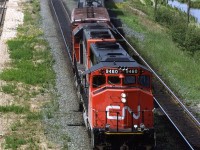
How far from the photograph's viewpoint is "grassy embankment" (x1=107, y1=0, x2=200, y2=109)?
2481cm

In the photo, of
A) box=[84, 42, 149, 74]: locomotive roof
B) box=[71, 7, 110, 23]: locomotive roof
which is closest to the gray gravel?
box=[84, 42, 149, 74]: locomotive roof

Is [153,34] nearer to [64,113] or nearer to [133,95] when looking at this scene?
[64,113]

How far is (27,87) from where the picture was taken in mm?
24125

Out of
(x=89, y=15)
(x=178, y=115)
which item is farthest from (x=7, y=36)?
(x=178, y=115)

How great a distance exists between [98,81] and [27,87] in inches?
360

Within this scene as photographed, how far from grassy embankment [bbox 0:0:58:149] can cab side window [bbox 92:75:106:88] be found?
2911 millimetres

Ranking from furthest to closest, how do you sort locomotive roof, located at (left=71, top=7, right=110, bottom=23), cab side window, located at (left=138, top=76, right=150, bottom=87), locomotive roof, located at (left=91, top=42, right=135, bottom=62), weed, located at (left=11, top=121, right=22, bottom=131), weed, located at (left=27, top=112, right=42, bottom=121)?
locomotive roof, located at (left=71, top=7, right=110, bottom=23), weed, located at (left=27, top=112, right=42, bottom=121), weed, located at (left=11, top=121, right=22, bottom=131), locomotive roof, located at (left=91, top=42, right=135, bottom=62), cab side window, located at (left=138, top=76, right=150, bottom=87)

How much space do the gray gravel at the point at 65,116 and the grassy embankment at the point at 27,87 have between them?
38 centimetres

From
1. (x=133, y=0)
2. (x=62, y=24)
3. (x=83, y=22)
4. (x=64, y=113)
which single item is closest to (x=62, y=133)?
(x=64, y=113)

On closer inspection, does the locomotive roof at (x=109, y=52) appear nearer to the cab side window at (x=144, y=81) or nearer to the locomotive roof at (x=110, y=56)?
the locomotive roof at (x=110, y=56)

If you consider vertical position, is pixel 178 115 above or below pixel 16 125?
below

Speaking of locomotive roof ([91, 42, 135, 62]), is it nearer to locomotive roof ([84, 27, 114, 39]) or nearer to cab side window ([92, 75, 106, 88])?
cab side window ([92, 75, 106, 88])

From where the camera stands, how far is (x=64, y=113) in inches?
806

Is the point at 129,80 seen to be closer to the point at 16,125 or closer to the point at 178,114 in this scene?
the point at 16,125
